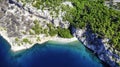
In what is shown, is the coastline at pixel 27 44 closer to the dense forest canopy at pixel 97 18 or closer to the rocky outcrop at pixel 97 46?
the rocky outcrop at pixel 97 46

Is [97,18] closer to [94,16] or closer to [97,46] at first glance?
[94,16]

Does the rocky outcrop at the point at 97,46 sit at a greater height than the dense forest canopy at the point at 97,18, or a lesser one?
lesser

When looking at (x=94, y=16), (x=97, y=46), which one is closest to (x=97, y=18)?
(x=94, y=16)

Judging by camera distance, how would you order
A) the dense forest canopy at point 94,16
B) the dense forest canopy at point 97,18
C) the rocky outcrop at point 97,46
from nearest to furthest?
1. the rocky outcrop at point 97,46
2. the dense forest canopy at point 97,18
3. the dense forest canopy at point 94,16

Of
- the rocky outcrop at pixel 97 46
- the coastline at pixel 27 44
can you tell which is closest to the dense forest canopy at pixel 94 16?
the rocky outcrop at pixel 97 46

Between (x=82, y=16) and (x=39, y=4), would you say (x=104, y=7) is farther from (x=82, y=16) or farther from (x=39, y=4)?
(x=39, y=4)

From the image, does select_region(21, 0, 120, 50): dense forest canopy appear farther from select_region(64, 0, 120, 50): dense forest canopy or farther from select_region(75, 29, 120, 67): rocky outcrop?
select_region(75, 29, 120, 67): rocky outcrop

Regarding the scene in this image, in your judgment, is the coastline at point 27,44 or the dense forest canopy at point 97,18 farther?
the coastline at point 27,44

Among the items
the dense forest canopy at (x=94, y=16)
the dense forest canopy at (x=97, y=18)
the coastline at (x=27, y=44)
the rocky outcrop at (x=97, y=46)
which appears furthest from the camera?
the coastline at (x=27, y=44)

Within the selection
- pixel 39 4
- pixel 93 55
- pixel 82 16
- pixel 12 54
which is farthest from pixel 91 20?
pixel 12 54

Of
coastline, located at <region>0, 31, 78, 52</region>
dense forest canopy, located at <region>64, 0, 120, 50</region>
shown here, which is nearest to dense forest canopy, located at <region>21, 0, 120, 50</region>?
dense forest canopy, located at <region>64, 0, 120, 50</region>
